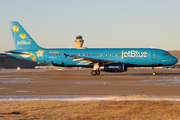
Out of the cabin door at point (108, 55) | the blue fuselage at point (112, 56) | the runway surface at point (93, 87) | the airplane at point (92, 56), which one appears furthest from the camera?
the cabin door at point (108, 55)

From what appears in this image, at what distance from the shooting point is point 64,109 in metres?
11.7

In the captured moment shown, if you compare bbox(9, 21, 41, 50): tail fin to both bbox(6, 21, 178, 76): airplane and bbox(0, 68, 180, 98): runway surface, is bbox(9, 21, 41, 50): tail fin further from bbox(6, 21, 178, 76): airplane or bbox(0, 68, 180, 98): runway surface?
bbox(0, 68, 180, 98): runway surface

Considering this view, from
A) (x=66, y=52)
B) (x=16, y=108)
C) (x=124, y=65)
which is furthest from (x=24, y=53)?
(x=16, y=108)

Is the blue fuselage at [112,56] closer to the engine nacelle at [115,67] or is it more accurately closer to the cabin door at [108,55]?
the cabin door at [108,55]

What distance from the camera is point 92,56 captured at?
42281 millimetres

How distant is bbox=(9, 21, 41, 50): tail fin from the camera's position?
145ft

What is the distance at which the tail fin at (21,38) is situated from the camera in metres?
44.2

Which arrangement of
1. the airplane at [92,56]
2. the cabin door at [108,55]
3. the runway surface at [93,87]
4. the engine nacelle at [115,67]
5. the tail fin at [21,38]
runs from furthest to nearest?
the tail fin at [21,38] < the cabin door at [108,55] < the airplane at [92,56] < the engine nacelle at [115,67] < the runway surface at [93,87]

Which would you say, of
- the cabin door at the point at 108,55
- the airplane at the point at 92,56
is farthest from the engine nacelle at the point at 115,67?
the cabin door at the point at 108,55

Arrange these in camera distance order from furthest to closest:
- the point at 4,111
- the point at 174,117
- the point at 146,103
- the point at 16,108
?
the point at 146,103
the point at 16,108
the point at 4,111
the point at 174,117

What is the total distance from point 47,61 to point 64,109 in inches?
1277

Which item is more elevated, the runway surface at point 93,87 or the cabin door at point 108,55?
the cabin door at point 108,55

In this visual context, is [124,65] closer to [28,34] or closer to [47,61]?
[47,61]

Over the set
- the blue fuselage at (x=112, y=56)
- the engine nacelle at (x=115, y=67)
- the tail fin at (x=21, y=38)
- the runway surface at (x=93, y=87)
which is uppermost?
the tail fin at (x=21, y=38)
